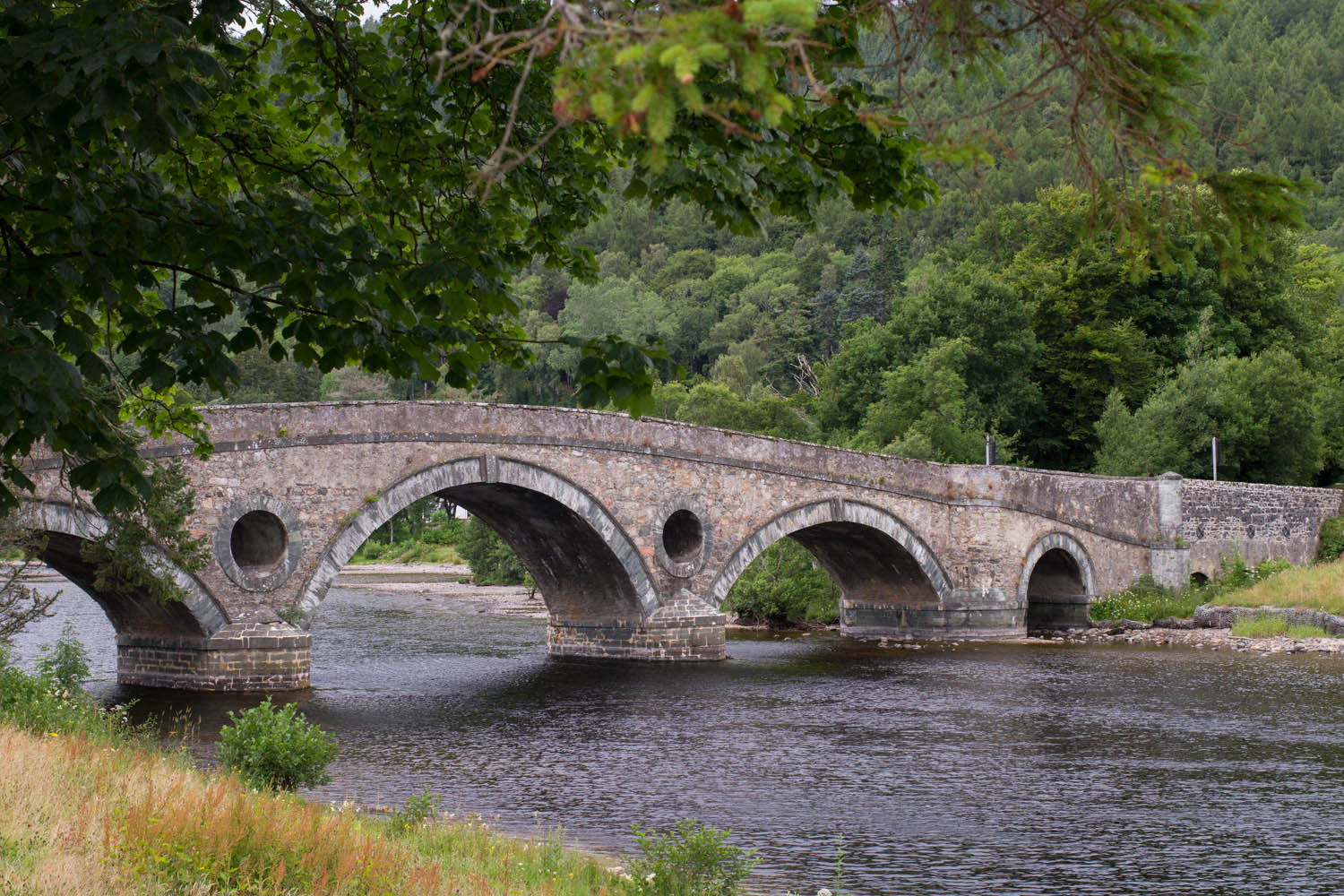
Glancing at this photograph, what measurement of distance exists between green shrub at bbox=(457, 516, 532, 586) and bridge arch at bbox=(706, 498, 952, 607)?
1658 centimetres

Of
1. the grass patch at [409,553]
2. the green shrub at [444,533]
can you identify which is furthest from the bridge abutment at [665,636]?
the green shrub at [444,533]

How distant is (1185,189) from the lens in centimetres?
429

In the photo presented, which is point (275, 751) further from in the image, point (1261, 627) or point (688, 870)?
point (1261, 627)

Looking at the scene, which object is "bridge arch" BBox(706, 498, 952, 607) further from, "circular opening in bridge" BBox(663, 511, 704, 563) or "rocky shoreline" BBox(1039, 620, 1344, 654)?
"rocky shoreline" BBox(1039, 620, 1344, 654)

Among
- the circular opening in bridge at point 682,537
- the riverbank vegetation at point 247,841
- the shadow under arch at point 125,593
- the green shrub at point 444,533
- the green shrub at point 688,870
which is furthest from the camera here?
the green shrub at point 444,533

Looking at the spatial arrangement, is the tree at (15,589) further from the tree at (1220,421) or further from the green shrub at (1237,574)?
the tree at (1220,421)

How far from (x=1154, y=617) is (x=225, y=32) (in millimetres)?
25910

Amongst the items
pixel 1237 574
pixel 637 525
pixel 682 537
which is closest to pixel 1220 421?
pixel 1237 574

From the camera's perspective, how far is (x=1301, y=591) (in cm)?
2730

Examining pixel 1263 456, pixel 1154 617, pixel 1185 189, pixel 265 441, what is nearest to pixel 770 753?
pixel 265 441

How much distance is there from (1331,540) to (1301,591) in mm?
5439

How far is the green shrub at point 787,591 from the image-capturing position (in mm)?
31125

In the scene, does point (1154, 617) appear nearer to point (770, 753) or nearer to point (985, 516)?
point (985, 516)

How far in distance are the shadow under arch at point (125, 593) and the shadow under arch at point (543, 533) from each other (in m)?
1.47
